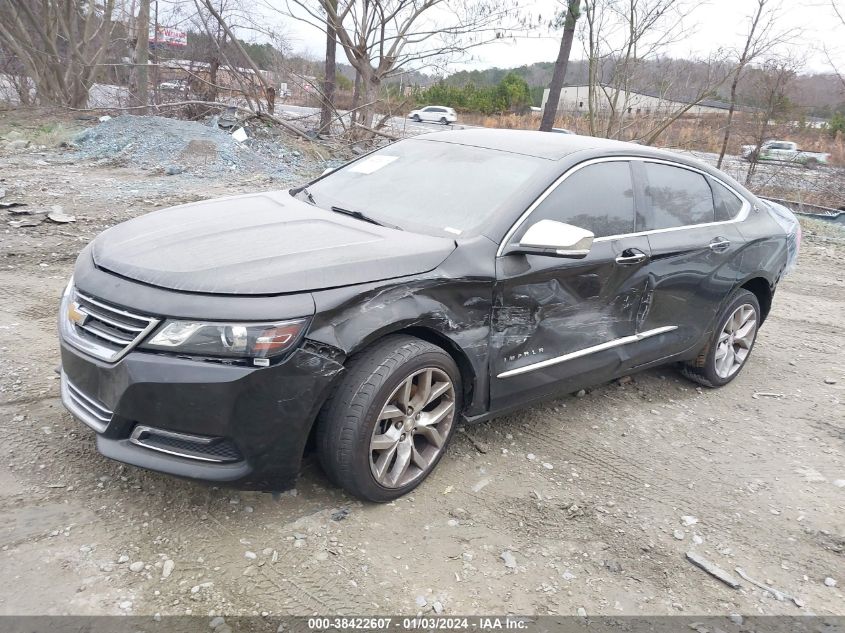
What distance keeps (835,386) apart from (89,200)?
835 cm

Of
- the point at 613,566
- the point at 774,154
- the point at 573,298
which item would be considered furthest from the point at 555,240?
the point at 774,154

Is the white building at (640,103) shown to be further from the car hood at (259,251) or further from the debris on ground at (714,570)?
the debris on ground at (714,570)

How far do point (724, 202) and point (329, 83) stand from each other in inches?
489

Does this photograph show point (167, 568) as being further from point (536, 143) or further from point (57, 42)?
point (57, 42)

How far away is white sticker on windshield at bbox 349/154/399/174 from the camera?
3904mm

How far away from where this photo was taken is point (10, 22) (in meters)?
16.5

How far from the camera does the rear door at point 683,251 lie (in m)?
3.81

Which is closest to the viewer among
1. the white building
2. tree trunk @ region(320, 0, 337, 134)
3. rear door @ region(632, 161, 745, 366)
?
rear door @ region(632, 161, 745, 366)

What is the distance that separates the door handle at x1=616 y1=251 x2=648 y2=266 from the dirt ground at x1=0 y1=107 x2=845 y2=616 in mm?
1009

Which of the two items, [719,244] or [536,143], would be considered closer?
[536,143]

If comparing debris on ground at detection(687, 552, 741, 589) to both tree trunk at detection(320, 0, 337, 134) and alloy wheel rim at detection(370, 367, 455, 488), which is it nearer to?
alloy wheel rim at detection(370, 367, 455, 488)

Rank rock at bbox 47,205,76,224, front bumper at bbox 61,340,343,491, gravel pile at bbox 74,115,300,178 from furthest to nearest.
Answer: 1. gravel pile at bbox 74,115,300,178
2. rock at bbox 47,205,76,224
3. front bumper at bbox 61,340,343,491

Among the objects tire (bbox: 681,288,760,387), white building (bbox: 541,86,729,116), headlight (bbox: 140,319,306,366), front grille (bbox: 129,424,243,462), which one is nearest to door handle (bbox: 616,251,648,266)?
tire (bbox: 681,288,760,387)

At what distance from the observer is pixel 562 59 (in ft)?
44.2
